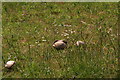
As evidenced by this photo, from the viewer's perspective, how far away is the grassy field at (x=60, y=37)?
781 cm

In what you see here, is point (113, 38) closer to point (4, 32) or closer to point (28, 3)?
point (4, 32)

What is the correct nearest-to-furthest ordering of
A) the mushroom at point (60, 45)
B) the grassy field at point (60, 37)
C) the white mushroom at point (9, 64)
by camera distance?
the grassy field at point (60, 37), the white mushroom at point (9, 64), the mushroom at point (60, 45)

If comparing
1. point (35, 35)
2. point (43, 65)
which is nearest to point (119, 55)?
point (43, 65)

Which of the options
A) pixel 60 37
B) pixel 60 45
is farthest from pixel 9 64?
pixel 60 37

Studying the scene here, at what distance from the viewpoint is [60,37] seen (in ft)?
31.9

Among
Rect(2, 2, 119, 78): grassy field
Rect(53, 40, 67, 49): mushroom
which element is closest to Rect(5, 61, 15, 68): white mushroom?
Rect(2, 2, 119, 78): grassy field

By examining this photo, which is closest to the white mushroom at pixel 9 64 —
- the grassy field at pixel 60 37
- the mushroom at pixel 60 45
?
the grassy field at pixel 60 37

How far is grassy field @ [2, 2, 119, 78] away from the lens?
7813 millimetres

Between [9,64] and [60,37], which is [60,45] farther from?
[9,64]

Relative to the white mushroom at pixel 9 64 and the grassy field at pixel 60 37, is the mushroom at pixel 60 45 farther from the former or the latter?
the white mushroom at pixel 9 64

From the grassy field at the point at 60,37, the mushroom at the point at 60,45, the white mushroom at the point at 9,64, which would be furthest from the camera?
the mushroom at the point at 60,45

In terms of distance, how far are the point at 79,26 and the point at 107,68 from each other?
3.23m

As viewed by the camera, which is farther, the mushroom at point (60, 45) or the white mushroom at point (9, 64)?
the mushroom at point (60, 45)

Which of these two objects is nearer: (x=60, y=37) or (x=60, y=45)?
(x=60, y=45)
